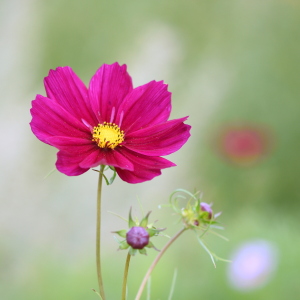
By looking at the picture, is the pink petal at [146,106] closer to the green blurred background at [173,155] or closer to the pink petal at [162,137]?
the pink petal at [162,137]

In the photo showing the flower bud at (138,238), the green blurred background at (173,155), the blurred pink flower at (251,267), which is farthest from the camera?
the green blurred background at (173,155)

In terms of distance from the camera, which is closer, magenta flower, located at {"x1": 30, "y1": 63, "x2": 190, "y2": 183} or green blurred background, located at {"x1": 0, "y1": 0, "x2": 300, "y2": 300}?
magenta flower, located at {"x1": 30, "y1": 63, "x2": 190, "y2": 183}

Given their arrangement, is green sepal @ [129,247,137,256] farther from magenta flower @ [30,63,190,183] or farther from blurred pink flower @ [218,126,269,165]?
blurred pink flower @ [218,126,269,165]

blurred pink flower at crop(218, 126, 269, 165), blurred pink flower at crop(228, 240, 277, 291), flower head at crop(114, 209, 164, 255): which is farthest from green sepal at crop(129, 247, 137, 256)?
blurred pink flower at crop(218, 126, 269, 165)

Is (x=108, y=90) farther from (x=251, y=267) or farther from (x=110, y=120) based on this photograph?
(x=251, y=267)

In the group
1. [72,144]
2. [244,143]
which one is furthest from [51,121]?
[244,143]

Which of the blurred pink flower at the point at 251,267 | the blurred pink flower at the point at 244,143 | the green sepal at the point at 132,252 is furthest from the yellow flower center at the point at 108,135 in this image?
the blurred pink flower at the point at 244,143

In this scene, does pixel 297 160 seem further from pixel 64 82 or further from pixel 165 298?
pixel 64 82
